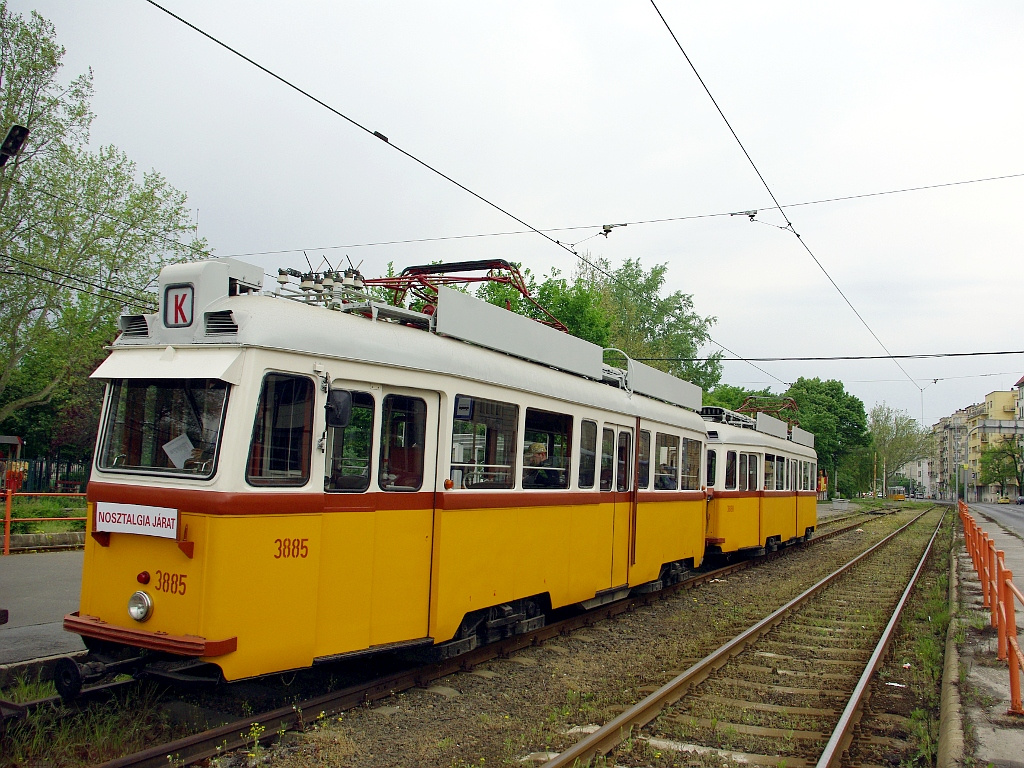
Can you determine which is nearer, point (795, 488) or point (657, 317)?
point (795, 488)

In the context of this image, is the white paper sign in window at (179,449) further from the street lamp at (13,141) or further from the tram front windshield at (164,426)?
the street lamp at (13,141)

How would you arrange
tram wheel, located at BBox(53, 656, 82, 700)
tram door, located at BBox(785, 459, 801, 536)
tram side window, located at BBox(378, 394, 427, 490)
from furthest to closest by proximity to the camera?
tram door, located at BBox(785, 459, 801, 536) < tram side window, located at BBox(378, 394, 427, 490) < tram wheel, located at BBox(53, 656, 82, 700)

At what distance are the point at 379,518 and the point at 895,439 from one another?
3312 inches

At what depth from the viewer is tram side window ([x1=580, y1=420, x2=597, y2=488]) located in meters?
9.33

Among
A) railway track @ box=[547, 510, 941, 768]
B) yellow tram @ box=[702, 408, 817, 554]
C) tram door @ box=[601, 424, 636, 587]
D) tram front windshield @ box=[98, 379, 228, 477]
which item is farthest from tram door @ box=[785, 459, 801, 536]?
tram front windshield @ box=[98, 379, 228, 477]

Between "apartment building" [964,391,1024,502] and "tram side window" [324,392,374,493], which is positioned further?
"apartment building" [964,391,1024,502]

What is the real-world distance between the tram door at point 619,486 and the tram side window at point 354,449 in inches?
165

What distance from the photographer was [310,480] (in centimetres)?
585

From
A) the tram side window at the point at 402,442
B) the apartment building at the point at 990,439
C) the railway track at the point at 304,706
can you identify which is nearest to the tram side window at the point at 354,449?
the tram side window at the point at 402,442

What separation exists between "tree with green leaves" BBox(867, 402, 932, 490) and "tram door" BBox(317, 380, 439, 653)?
8019 cm

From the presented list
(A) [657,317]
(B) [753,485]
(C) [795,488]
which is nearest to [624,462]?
(B) [753,485]

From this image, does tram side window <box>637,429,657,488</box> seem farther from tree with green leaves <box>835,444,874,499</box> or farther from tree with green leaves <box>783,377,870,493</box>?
tree with green leaves <box>835,444,874,499</box>

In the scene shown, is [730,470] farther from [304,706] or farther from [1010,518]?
[1010,518]

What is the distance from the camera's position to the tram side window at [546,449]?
8.21 meters
